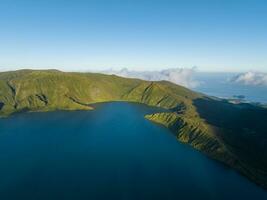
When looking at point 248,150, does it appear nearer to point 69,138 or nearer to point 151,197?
point 151,197

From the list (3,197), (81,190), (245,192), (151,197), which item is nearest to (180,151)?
(245,192)

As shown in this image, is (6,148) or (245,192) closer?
(245,192)

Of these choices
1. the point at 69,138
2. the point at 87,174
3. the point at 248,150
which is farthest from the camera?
the point at 69,138

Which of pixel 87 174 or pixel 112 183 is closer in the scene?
pixel 112 183

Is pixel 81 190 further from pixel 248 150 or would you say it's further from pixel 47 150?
pixel 248 150

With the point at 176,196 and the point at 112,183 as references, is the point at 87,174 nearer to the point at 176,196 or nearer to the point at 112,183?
the point at 112,183

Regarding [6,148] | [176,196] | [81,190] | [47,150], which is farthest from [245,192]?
[6,148]

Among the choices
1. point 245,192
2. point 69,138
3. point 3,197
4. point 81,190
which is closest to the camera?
point 3,197

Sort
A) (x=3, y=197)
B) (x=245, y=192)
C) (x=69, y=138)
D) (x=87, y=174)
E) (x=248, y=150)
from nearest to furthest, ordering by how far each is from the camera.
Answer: (x=3, y=197) → (x=245, y=192) → (x=87, y=174) → (x=248, y=150) → (x=69, y=138)

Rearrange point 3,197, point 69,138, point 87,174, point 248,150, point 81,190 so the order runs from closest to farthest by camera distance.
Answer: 1. point 3,197
2. point 81,190
3. point 87,174
4. point 248,150
5. point 69,138
